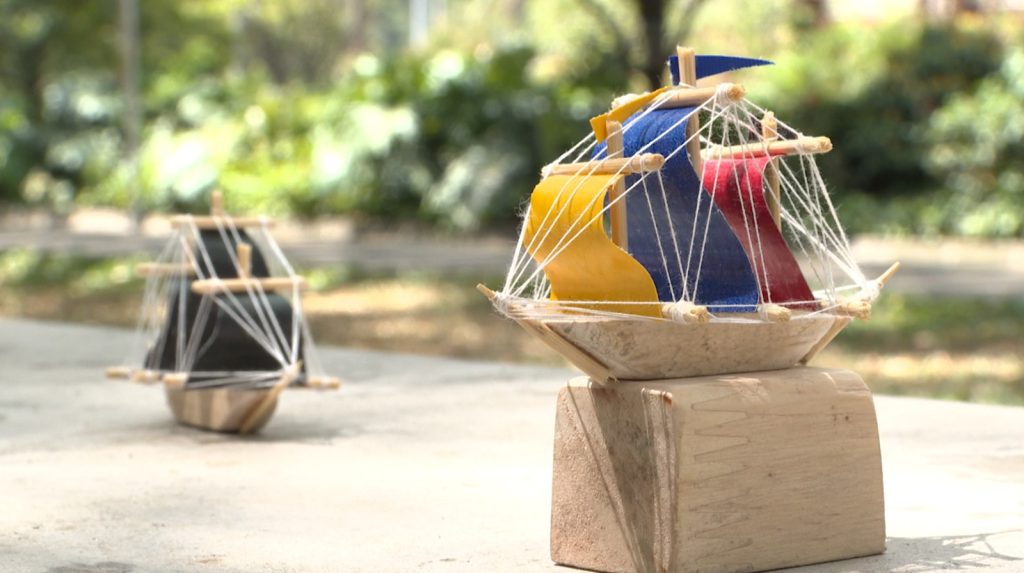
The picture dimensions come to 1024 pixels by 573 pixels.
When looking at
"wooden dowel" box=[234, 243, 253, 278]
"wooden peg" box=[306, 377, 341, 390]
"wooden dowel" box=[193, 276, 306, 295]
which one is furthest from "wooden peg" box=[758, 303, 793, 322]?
"wooden dowel" box=[234, 243, 253, 278]

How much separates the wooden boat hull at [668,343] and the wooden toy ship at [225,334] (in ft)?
8.13

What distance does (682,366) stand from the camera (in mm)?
4742

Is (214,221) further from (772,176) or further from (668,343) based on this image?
(668,343)

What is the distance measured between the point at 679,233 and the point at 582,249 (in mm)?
343

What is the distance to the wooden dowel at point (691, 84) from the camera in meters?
4.89

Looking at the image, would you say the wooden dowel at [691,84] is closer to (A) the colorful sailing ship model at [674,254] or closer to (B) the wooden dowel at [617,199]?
(A) the colorful sailing ship model at [674,254]

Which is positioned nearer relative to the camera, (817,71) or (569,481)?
(569,481)

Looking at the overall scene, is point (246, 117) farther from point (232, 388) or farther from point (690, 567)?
point (690, 567)

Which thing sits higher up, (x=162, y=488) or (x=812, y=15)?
Answer: (x=812, y=15)

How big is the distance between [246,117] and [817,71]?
9.10m

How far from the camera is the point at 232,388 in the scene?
23.5 ft

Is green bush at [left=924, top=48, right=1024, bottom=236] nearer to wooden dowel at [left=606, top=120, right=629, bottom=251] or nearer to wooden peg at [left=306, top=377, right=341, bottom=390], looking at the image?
wooden peg at [left=306, top=377, right=341, bottom=390]

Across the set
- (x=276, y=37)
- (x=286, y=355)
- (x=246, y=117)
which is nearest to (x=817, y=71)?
(x=246, y=117)

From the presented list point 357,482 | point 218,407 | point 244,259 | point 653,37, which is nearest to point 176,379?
point 218,407
